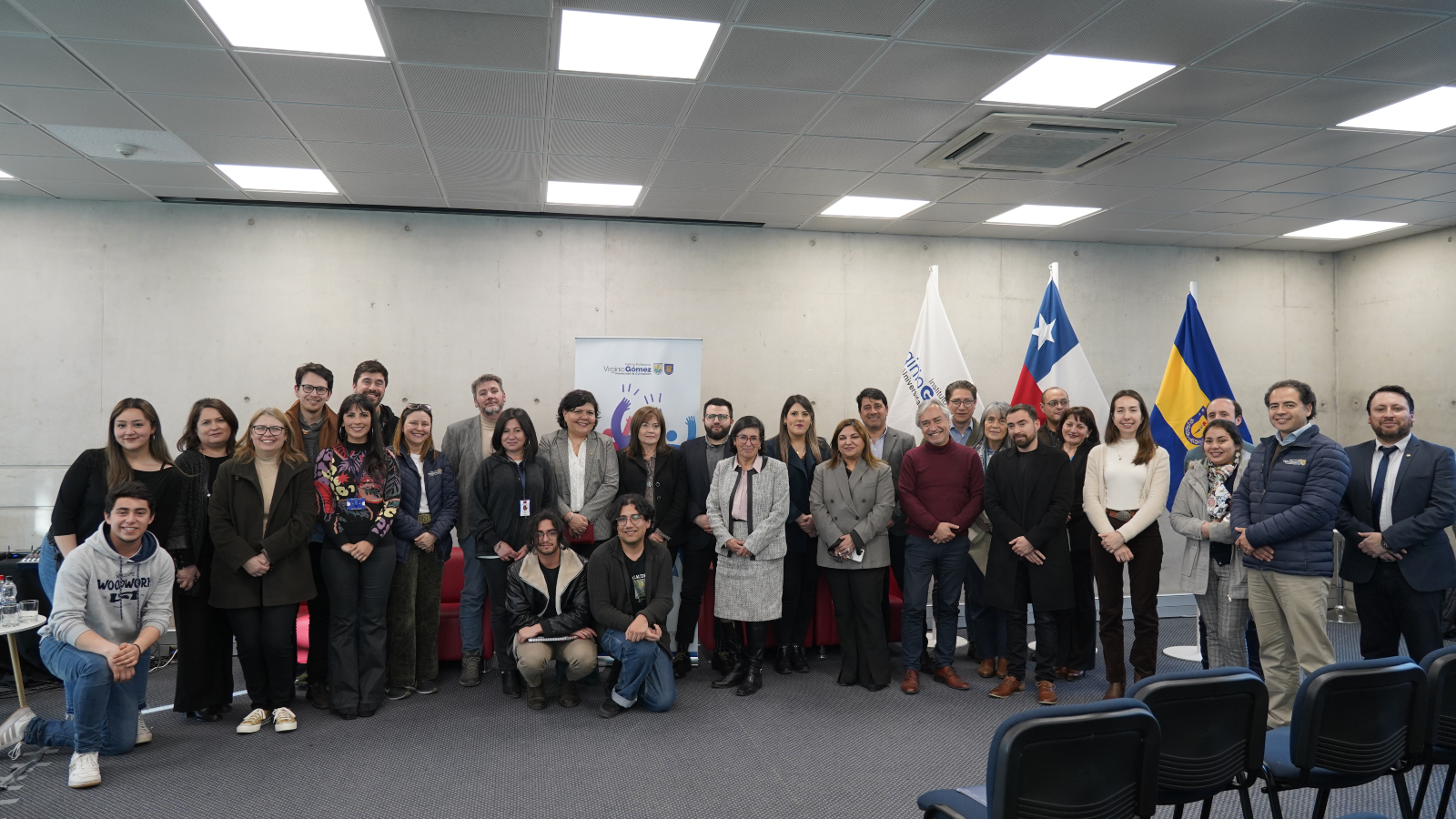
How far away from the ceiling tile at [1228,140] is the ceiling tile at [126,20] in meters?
4.94

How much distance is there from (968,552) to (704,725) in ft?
6.33

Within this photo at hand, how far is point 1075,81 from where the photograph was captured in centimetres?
402

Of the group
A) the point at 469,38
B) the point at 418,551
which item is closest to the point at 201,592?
the point at 418,551

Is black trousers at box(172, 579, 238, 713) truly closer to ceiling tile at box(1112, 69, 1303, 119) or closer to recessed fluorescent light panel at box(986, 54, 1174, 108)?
recessed fluorescent light panel at box(986, 54, 1174, 108)

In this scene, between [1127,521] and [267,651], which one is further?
[1127,521]

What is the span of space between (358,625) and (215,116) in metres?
2.78

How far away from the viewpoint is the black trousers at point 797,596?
5.04m

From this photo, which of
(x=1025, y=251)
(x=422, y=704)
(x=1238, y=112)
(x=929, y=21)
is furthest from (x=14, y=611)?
(x=1025, y=251)

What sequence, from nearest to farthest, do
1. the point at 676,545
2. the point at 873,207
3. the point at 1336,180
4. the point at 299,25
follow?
the point at 299,25
the point at 676,545
the point at 1336,180
the point at 873,207

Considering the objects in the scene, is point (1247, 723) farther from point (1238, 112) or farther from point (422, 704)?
point (422, 704)

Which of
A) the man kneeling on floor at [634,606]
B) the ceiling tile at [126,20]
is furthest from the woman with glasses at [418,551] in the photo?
the ceiling tile at [126,20]

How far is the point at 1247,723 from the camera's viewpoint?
2.25m

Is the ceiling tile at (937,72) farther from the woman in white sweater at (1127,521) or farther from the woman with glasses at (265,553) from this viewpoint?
the woman with glasses at (265,553)

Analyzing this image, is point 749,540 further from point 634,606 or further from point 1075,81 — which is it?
point 1075,81
